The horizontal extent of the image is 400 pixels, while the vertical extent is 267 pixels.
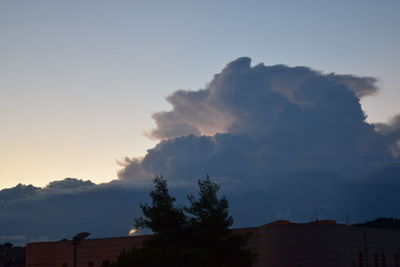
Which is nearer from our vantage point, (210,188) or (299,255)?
(210,188)

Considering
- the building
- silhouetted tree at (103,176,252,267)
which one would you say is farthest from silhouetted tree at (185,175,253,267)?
the building

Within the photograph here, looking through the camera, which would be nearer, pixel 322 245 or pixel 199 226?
→ pixel 199 226

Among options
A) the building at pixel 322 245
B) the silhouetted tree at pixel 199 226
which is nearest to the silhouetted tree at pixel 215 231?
the silhouetted tree at pixel 199 226

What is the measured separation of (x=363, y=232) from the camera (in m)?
103

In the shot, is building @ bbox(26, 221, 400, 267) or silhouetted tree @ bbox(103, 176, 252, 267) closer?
silhouetted tree @ bbox(103, 176, 252, 267)

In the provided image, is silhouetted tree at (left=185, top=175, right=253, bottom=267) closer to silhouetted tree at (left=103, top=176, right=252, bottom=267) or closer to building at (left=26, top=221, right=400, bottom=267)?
silhouetted tree at (left=103, top=176, right=252, bottom=267)

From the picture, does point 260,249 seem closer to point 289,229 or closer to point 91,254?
point 289,229

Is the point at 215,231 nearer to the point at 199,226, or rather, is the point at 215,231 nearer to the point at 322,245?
the point at 199,226

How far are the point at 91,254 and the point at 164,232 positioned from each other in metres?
47.8

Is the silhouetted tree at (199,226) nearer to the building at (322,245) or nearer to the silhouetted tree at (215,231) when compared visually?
the silhouetted tree at (215,231)

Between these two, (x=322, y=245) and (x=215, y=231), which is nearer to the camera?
(x=215, y=231)

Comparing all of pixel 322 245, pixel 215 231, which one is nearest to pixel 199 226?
pixel 215 231

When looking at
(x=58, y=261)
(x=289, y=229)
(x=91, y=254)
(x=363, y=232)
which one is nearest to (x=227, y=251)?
(x=289, y=229)

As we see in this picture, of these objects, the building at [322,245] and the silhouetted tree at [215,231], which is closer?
the silhouetted tree at [215,231]
